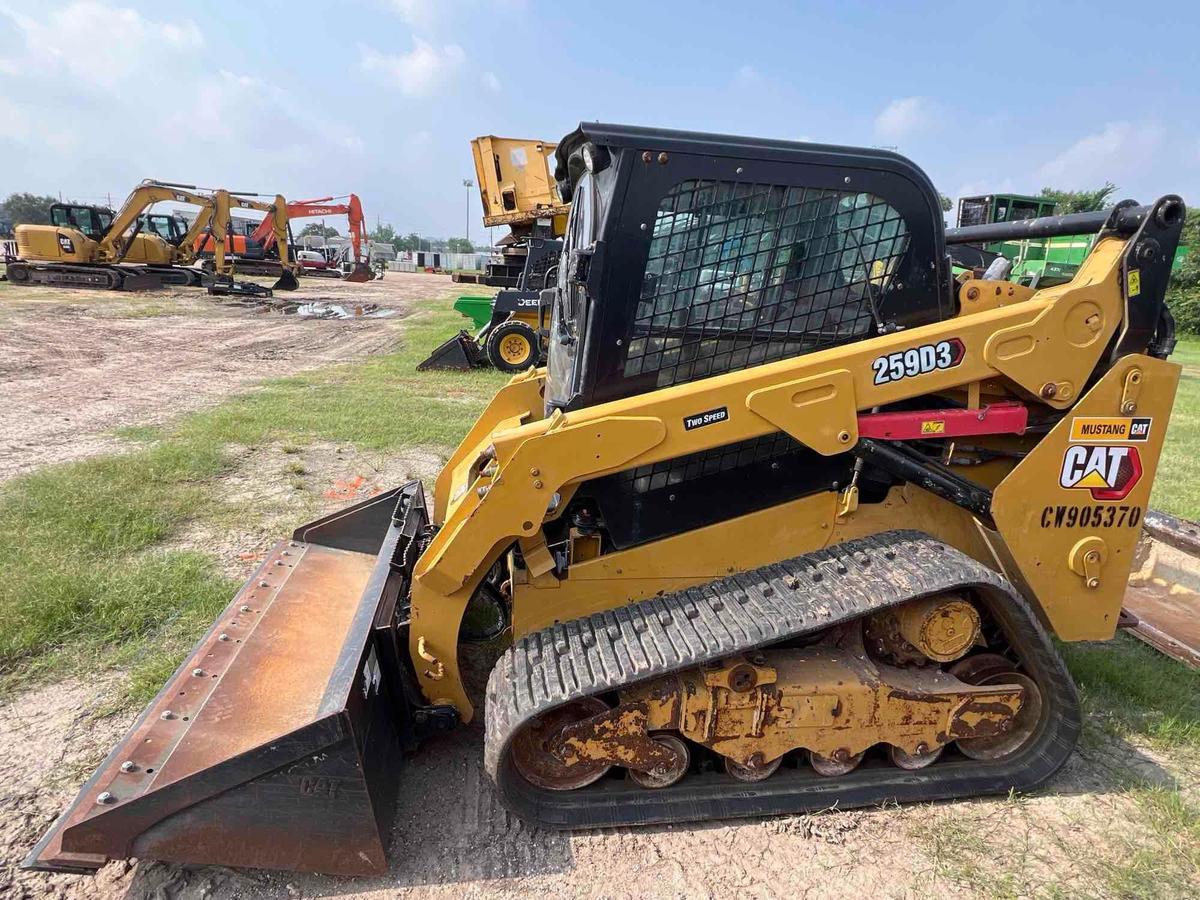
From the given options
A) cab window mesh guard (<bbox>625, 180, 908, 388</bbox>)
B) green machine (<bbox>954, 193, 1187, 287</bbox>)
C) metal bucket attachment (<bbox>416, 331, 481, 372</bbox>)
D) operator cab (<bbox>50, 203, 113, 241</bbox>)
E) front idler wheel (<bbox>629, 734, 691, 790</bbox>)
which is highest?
green machine (<bbox>954, 193, 1187, 287</bbox>)

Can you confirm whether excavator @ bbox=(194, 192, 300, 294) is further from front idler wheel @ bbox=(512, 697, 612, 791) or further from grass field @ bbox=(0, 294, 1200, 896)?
front idler wheel @ bbox=(512, 697, 612, 791)

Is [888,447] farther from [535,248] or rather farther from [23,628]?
[535,248]

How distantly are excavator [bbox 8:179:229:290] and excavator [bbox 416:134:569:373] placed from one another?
12.5m

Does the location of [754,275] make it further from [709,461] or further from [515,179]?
[515,179]

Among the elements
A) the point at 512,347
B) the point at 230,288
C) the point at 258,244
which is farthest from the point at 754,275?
the point at 258,244

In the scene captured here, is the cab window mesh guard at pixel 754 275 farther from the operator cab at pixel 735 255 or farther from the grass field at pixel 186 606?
the grass field at pixel 186 606

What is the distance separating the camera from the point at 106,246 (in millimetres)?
23641

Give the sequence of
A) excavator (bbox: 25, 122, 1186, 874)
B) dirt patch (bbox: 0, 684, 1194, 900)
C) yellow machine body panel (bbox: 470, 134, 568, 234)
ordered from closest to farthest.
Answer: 1. dirt patch (bbox: 0, 684, 1194, 900)
2. excavator (bbox: 25, 122, 1186, 874)
3. yellow machine body panel (bbox: 470, 134, 568, 234)

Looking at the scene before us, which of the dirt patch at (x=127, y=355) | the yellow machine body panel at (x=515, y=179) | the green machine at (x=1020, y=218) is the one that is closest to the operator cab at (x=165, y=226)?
the dirt patch at (x=127, y=355)

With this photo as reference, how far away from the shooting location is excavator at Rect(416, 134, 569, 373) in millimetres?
11570

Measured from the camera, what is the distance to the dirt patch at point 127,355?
23.9ft

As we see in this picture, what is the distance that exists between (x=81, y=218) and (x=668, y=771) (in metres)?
29.7

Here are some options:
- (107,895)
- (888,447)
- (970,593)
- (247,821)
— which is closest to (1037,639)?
(970,593)

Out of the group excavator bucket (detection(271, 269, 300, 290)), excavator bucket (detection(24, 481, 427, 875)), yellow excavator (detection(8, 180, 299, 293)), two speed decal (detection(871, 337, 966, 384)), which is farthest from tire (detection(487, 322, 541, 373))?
excavator bucket (detection(271, 269, 300, 290))
